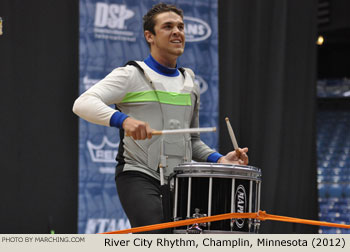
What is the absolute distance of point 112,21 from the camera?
6.02 m

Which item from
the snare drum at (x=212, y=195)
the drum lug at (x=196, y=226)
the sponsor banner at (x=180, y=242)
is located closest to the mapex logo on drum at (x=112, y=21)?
the snare drum at (x=212, y=195)

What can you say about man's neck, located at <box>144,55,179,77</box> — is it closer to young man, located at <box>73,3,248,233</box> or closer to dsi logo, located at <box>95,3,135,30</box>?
young man, located at <box>73,3,248,233</box>

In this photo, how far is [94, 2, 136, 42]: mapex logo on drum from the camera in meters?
5.98

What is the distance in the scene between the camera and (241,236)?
83.5 inches

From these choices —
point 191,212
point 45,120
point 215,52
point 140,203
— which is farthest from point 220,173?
point 215,52

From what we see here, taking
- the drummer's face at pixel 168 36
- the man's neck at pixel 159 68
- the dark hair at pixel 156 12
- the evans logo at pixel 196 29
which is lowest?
the man's neck at pixel 159 68

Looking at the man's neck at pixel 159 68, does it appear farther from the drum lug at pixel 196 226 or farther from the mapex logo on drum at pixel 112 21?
the mapex logo on drum at pixel 112 21

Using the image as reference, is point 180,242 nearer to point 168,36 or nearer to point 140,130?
point 140,130

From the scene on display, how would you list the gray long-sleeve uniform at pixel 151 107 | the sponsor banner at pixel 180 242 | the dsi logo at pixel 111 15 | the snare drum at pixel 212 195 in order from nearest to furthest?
1. the sponsor banner at pixel 180 242
2. the snare drum at pixel 212 195
3. the gray long-sleeve uniform at pixel 151 107
4. the dsi logo at pixel 111 15

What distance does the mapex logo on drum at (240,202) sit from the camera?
8.79ft

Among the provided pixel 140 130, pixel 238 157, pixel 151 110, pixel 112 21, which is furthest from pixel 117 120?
pixel 112 21

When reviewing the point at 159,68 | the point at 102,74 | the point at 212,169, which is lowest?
the point at 212,169

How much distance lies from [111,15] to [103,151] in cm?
130

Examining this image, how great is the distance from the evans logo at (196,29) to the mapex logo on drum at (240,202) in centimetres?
380
